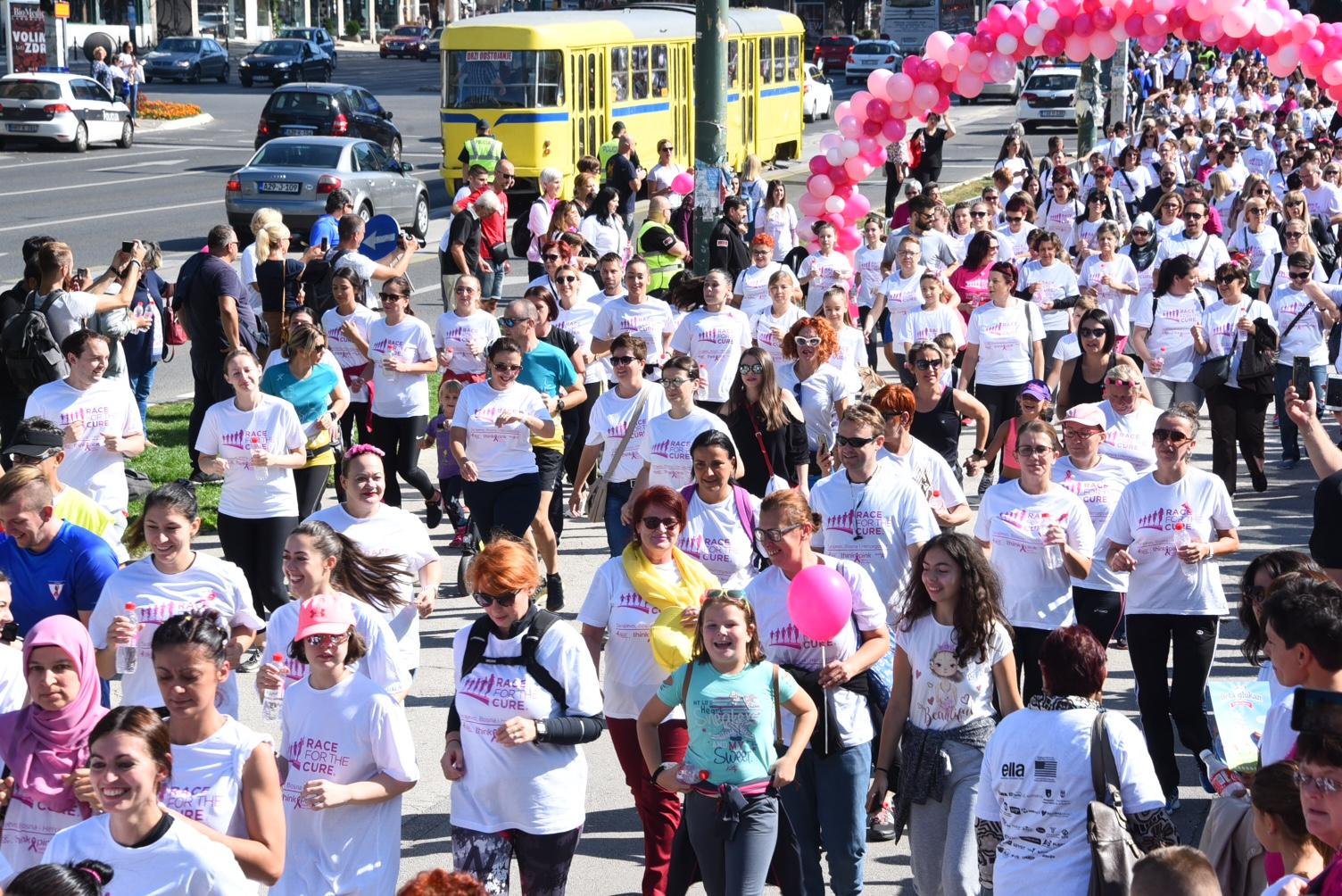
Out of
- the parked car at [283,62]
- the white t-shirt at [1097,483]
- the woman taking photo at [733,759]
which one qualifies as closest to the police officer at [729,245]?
the white t-shirt at [1097,483]

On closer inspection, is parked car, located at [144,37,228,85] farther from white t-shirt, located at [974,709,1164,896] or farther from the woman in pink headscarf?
white t-shirt, located at [974,709,1164,896]

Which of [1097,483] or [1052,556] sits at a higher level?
[1097,483]

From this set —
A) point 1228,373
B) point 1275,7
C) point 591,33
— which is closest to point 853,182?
point 1275,7

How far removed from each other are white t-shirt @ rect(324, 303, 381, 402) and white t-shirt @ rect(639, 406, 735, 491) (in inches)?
127

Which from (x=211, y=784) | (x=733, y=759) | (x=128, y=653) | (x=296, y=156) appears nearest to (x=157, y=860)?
(x=211, y=784)

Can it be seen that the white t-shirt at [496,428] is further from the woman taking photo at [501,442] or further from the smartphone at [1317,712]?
the smartphone at [1317,712]

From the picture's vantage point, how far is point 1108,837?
16.7ft

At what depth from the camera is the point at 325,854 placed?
222 inches

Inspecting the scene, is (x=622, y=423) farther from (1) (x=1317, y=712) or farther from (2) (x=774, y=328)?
(1) (x=1317, y=712)

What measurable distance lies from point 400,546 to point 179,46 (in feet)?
182

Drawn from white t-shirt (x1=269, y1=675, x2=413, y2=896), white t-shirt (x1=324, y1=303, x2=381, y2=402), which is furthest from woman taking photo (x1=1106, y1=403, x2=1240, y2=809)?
white t-shirt (x1=324, y1=303, x2=381, y2=402)

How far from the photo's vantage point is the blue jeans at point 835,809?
634cm

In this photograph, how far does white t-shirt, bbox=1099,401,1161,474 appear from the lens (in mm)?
9008

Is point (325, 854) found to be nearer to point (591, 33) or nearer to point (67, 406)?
point (67, 406)
